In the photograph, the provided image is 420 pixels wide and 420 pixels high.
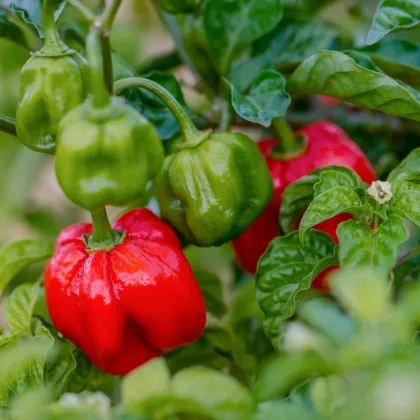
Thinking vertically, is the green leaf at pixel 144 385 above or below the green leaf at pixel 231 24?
above

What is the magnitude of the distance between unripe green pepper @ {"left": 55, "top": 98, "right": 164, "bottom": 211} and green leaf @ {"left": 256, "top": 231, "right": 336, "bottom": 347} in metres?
0.22

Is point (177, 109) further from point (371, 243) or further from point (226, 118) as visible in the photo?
point (371, 243)

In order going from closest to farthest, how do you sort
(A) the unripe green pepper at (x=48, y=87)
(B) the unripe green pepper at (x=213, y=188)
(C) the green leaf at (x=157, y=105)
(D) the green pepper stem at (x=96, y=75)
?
(D) the green pepper stem at (x=96, y=75) → (A) the unripe green pepper at (x=48, y=87) → (B) the unripe green pepper at (x=213, y=188) → (C) the green leaf at (x=157, y=105)

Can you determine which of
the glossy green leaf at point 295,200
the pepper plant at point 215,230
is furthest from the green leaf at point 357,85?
the glossy green leaf at point 295,200

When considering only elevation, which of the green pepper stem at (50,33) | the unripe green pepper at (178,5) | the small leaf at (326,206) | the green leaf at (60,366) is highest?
the green pepper stem at (50,33)

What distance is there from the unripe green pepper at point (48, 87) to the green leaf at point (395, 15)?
1.10ft

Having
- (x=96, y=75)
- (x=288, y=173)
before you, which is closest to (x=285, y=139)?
(x=288, y=173)

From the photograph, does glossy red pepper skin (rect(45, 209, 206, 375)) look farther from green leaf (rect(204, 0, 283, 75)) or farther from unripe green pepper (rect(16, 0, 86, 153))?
green leaf (rect(204, 0, 283, 75))

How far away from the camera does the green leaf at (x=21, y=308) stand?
1.00m

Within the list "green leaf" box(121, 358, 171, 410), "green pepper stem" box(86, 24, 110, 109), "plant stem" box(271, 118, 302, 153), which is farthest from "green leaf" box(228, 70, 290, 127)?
"green leaf" box(121, 358, 171, 410)

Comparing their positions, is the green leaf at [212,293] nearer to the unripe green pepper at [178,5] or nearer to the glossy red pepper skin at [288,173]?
the glossy red pepper skin at [288,173]

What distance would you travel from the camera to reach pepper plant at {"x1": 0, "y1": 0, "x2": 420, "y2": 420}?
578 millimetres

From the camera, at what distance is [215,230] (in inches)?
38.8

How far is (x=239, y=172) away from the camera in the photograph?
0.99 meters
